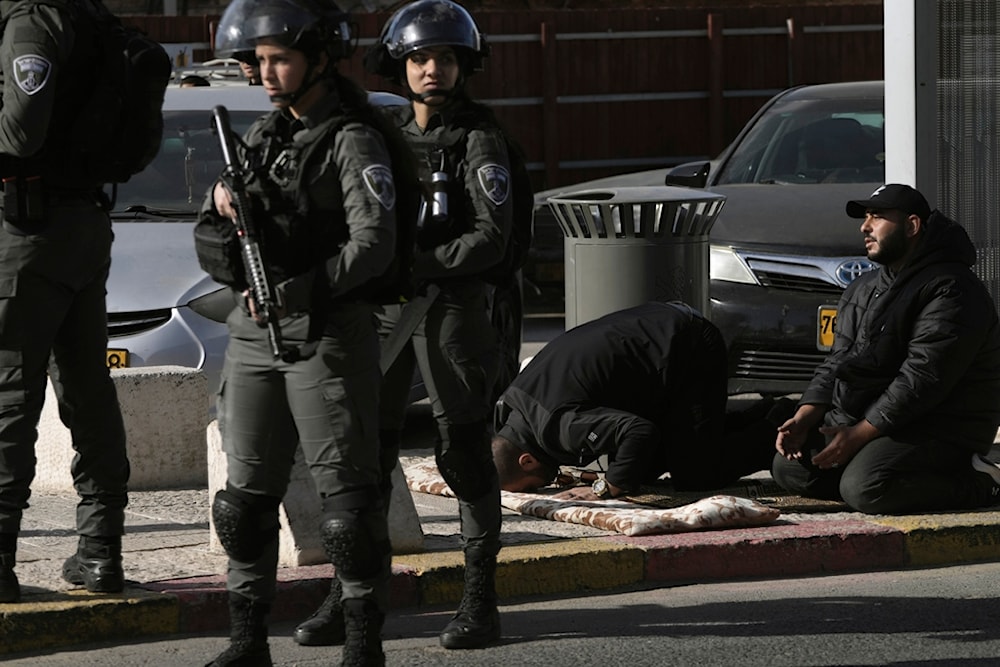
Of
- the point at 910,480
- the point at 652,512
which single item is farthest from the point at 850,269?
the point at 652,512

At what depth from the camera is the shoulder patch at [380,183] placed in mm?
4676

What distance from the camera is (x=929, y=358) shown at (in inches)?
280

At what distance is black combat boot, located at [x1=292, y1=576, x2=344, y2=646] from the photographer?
18.4 feet

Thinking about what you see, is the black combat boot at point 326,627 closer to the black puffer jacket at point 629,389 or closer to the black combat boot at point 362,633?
the black combat boot at point 362,633

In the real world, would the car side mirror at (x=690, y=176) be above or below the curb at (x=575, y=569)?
above

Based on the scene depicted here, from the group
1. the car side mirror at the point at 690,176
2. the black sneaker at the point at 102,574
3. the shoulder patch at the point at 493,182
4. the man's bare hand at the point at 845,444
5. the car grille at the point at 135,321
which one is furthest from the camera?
the car side mirror at the point at 690,176

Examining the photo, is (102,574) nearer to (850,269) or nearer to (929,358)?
(929,358)

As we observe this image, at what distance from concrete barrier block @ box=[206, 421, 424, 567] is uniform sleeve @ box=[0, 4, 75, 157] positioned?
1.59m

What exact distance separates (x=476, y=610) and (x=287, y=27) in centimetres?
196

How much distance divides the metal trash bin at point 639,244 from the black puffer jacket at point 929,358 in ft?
3.80

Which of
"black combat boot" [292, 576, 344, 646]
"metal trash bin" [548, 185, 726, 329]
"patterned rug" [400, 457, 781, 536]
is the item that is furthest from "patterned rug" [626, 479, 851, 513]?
"black combat boot" [292, 576, 344, 646]

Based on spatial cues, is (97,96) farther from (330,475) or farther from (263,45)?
(330,475)

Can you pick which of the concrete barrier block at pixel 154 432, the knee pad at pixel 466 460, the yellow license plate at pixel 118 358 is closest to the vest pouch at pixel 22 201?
the knee pad at pixel 466 460

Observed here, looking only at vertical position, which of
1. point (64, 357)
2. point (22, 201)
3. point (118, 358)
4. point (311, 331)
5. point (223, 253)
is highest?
point (22, 201)
